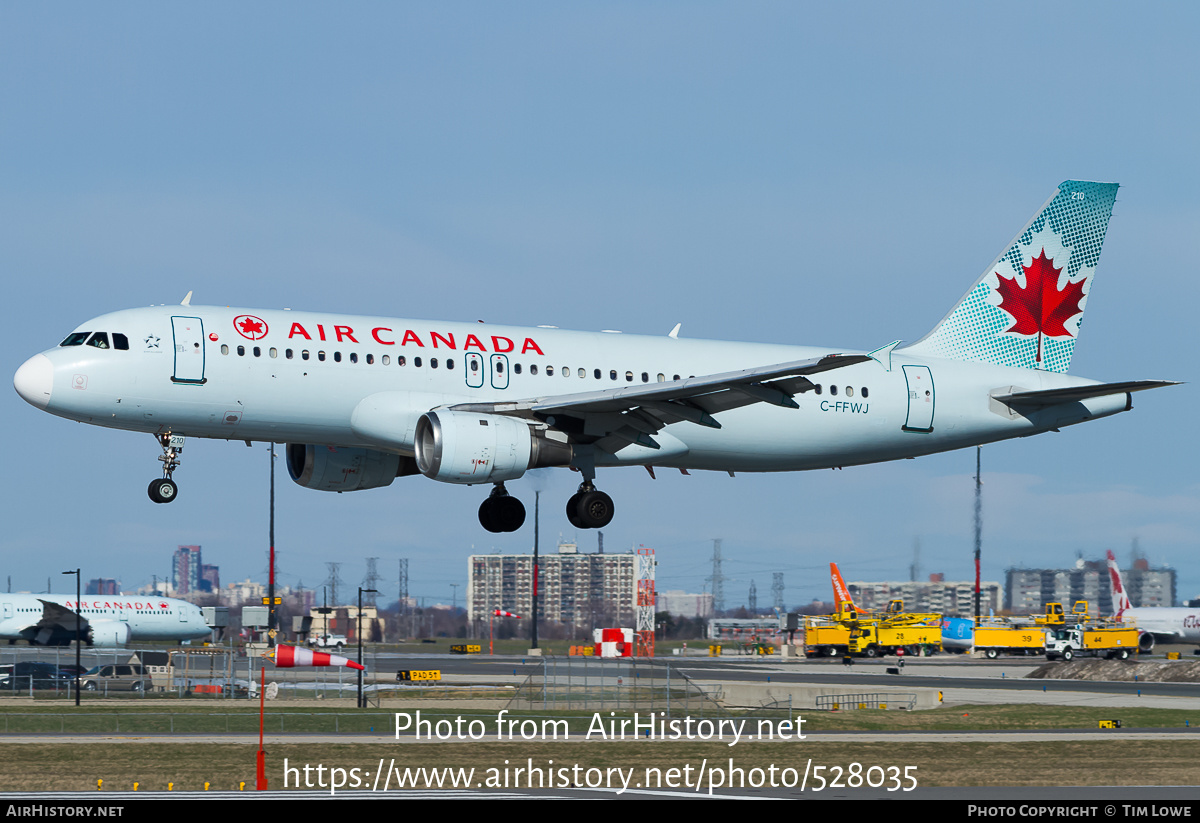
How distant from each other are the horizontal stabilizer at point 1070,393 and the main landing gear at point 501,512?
1635 centimetres

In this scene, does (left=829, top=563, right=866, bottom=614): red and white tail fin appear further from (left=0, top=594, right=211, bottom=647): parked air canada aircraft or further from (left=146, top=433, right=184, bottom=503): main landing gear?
(left=146, top=433, right=184, bottom=503): main landing gear

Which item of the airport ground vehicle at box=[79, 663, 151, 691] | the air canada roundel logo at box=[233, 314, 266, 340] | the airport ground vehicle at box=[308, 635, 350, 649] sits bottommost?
the airport ground vehicle at box=[308, 635, 350, 649]

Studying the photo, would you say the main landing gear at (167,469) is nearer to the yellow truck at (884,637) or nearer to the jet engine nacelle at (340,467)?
the jet engine nacelle at (340,467)

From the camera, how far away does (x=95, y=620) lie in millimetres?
105812

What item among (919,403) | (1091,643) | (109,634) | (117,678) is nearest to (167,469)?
(919,403)

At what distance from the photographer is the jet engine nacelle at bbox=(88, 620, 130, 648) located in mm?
103188

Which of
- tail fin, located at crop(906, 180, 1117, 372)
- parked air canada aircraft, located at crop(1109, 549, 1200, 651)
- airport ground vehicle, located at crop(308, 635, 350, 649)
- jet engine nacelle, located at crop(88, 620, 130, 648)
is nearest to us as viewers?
tail fin, located at crop(906, 180, 1117, 372)

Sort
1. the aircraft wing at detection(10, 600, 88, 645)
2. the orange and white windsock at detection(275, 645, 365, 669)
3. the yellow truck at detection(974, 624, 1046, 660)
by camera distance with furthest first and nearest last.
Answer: the yellow truck at detection(974, 624, 1046, 660)
the aircraft wing at detection(10, 600, 88, 645)
the orange and white windsock at detection(275, 645, 365, 669)

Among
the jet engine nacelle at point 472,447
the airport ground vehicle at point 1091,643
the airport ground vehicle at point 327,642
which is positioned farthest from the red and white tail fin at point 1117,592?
the jet engine nacelle at point 472,447

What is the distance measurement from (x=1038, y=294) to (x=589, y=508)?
63.6 ft

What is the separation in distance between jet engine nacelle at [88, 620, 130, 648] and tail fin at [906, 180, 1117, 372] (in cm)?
7234

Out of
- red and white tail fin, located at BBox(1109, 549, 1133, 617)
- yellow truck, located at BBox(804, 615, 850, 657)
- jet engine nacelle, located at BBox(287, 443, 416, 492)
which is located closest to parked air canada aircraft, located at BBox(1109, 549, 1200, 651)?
red and white tail fin, located at BBox(1109, 549, 1133, 617)

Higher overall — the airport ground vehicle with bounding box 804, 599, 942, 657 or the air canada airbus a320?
the air canada airbus a320

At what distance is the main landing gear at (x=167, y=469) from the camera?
128ft
